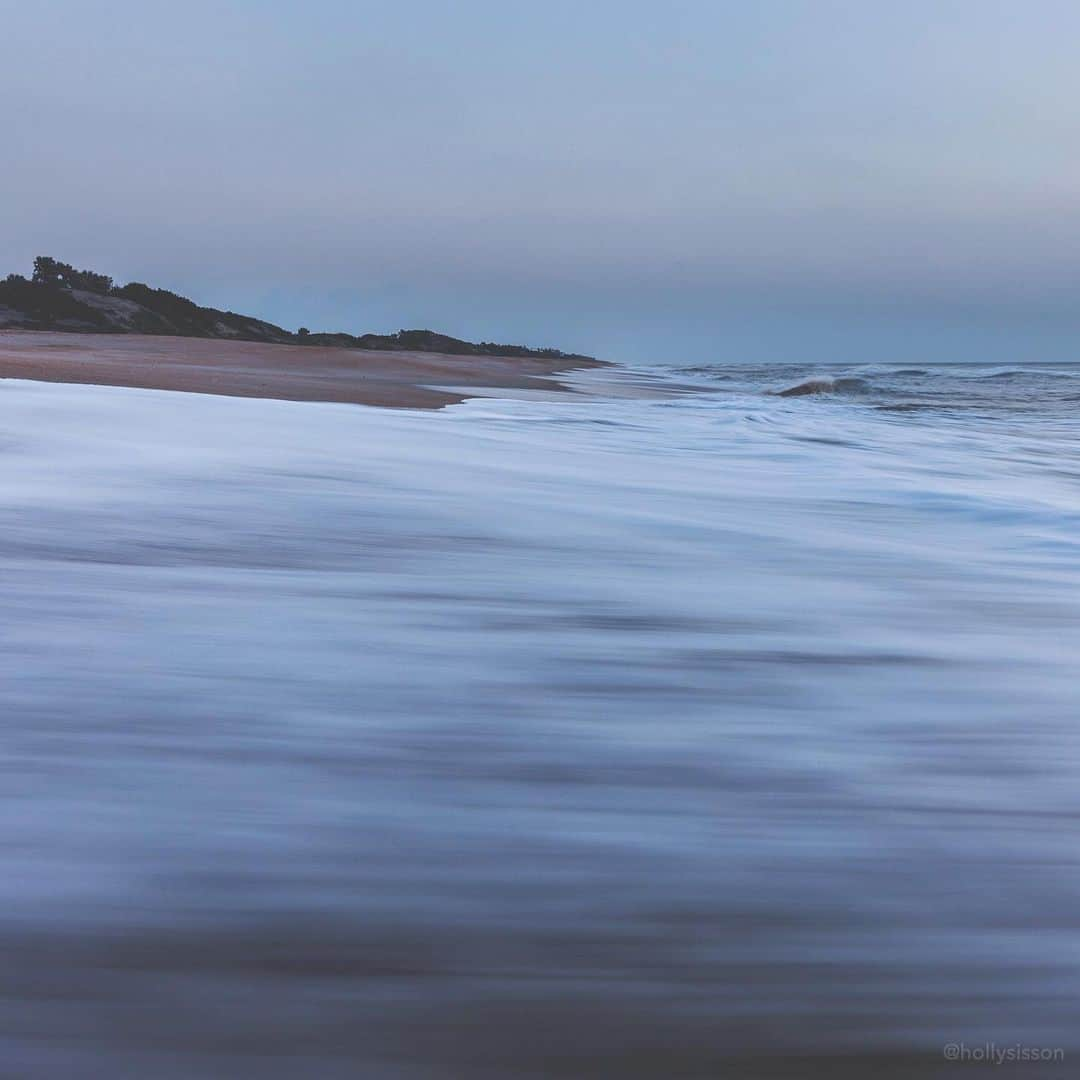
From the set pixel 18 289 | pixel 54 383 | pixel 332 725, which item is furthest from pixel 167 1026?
pixel 18 289

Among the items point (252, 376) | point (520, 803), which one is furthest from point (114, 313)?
point (520, 803)

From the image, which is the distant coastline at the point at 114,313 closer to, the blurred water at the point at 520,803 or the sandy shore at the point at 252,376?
the sandy shore at the point at 252,376

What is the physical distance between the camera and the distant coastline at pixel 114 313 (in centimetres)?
2350

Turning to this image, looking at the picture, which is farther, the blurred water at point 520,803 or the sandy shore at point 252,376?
the sandy shore at point 252,376

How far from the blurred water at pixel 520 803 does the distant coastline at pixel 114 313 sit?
22713mm

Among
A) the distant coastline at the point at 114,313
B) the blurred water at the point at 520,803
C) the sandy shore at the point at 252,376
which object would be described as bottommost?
the blurred water at the point at 520,803

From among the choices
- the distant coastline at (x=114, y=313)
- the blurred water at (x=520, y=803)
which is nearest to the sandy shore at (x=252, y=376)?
the blurred water at (x=520, y=803)

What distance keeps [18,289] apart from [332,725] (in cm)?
2749

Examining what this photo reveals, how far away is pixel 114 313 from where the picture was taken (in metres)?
25.3

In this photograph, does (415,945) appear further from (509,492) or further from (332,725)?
(509,492)

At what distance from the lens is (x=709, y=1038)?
67 cm

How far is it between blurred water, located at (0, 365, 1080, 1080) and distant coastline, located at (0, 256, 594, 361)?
22.7 meters

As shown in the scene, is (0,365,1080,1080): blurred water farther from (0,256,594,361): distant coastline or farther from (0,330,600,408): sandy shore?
(0,256,594,361): distant coastline

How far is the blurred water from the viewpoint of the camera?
0.68 m
